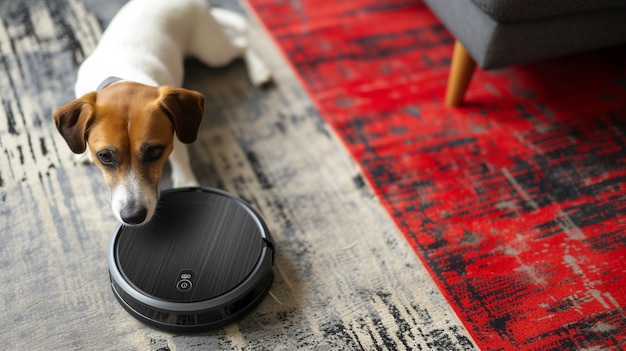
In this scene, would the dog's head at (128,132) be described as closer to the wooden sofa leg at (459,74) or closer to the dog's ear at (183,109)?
the dog's ear at (183,109)

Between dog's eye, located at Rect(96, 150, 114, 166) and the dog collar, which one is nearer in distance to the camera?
dog's eye, located at Rect(96, 150, 114, 166)

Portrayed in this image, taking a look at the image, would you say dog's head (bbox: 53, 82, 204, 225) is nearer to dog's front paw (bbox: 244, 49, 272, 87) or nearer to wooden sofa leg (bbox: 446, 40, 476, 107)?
dog's front paw (bbox: 244, 49, 272, 87)

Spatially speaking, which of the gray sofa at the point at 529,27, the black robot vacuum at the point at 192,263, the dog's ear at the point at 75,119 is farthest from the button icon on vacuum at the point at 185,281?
the gray sofa at the point at 529,27

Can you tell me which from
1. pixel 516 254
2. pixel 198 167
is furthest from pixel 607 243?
pixel 198 167

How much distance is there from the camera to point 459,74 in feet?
7.70

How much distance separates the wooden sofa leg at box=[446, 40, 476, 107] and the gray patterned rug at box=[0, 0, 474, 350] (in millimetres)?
505

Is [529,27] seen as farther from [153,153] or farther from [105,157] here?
[105,157]

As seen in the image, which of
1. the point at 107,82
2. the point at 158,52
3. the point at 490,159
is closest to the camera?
the point at 107,82

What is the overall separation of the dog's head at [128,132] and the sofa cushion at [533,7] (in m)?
0.99

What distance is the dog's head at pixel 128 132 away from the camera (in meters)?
1.67

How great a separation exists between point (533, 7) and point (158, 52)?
48.4 inches

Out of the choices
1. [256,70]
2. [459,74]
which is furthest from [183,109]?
[459,74]

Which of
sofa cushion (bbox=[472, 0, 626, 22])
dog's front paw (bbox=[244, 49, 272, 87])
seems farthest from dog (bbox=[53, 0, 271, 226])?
sofa cushion (bbox=[472, 0, 626, 22])

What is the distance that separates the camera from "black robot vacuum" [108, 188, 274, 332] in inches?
65.5
